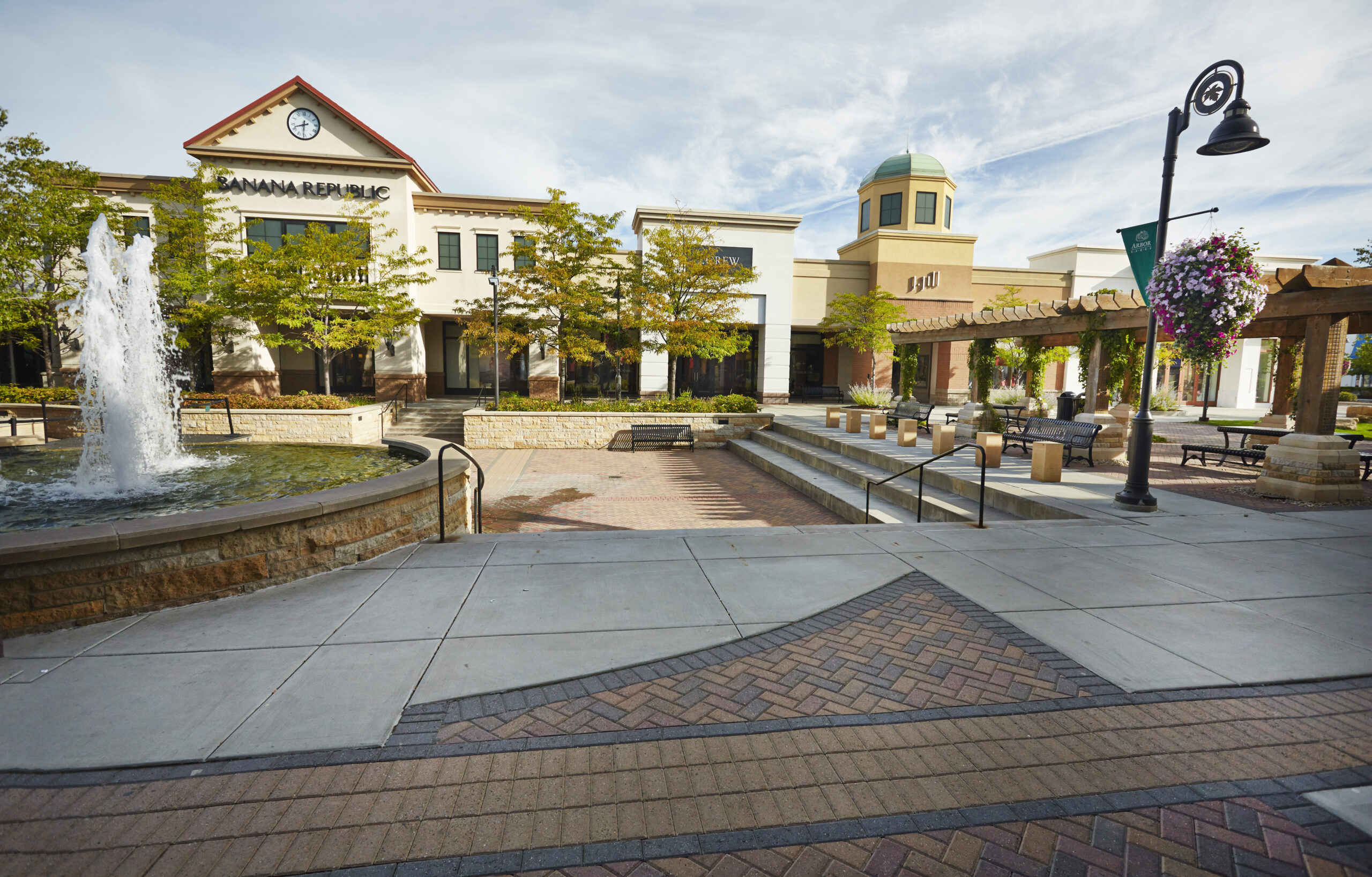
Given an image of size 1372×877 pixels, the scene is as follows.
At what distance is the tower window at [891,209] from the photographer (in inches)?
1310

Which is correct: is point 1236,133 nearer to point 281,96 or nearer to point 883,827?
point 883,827

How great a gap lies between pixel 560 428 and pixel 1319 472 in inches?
671

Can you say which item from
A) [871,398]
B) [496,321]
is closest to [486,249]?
[496,321]

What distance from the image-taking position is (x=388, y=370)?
24.8 metres

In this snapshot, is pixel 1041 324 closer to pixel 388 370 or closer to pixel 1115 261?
pixel 388 370

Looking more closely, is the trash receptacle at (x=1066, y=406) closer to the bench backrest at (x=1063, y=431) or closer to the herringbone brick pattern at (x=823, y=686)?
the bench backrest at (x=1063, y=431)

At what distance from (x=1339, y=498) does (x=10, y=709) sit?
1495 cm

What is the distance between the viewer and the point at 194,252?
73.4ft

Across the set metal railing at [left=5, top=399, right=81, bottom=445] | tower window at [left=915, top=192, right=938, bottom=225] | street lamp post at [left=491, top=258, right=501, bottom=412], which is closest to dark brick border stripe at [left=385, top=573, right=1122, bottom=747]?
metal railing at [left=5, top=399, right=81, bottom=445]

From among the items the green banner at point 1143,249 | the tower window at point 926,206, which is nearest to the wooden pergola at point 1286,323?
the green banner at point 1143,249

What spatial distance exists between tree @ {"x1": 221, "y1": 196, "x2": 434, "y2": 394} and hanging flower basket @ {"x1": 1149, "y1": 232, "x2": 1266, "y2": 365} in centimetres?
2172

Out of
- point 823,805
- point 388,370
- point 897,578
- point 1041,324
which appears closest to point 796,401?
Result: point 1041,324

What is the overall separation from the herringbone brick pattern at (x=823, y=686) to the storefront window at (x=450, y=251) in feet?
84.4

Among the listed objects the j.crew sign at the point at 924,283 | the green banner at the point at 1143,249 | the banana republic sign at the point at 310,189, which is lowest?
the green banner at the point at 1143,249
